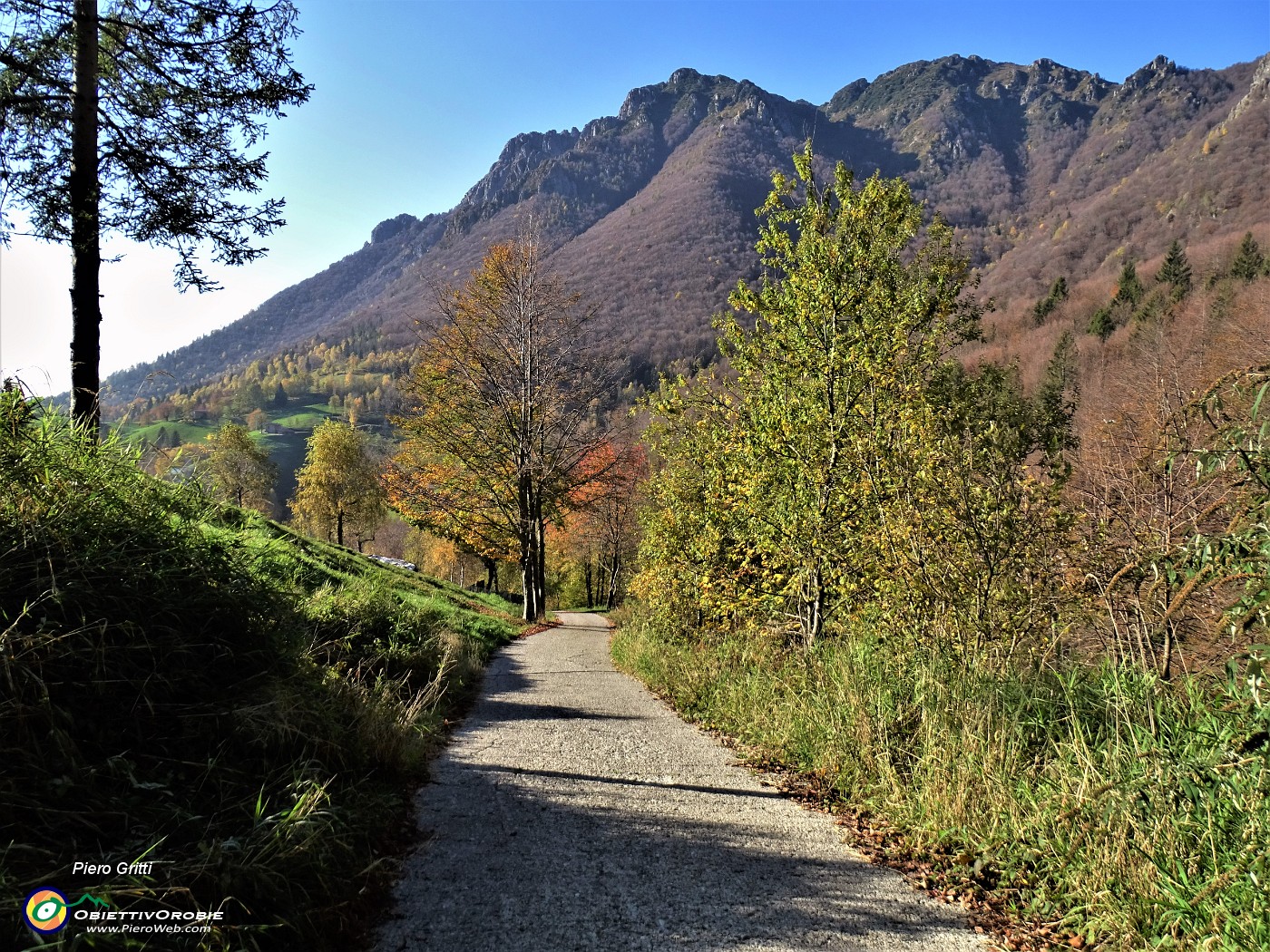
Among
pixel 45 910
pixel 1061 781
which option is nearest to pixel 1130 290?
pixel 1061 781

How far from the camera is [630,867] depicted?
370 centimetres

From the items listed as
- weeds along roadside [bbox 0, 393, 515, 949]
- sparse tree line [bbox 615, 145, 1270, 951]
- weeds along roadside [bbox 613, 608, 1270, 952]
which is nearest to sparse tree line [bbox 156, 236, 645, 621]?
sparse tree line [bbox 615, 145, 1270, 951]

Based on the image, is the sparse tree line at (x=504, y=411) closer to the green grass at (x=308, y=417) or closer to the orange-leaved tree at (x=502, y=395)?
the orange-leaved tree at (x=502, y=395)

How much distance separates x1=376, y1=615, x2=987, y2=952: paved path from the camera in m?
3.04

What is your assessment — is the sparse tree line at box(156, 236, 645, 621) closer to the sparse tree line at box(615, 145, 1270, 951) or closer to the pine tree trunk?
the sparse tree line at box(615, 145, 1270, 951)

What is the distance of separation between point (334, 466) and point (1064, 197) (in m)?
180

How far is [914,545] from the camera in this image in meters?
5.75

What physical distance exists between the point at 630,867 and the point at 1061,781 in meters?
2.39

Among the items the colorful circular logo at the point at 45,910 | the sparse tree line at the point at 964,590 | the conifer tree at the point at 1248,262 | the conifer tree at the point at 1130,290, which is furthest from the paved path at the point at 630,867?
the conifer tree at the point at 1130,290

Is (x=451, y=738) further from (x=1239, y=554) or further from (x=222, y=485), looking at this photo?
(x=1239, y=554)

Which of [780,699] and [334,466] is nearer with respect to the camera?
[780,699]

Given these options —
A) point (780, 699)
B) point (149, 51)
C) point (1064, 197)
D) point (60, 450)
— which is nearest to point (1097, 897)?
point (780, 699)

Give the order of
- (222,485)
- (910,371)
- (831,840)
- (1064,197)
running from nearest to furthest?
1. (831,840)
2. (222,485)
3. (910,371)
4. (1064,197)

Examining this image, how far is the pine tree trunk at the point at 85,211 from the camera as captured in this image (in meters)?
6.71
